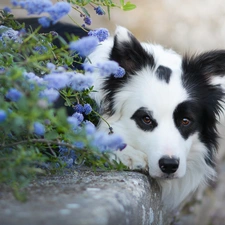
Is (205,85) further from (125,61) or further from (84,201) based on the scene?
(84,201)

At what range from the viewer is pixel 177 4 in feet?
22.4

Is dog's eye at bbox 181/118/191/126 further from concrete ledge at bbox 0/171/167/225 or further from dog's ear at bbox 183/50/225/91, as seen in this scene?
concrete ledge at bbox 0/171/167/225

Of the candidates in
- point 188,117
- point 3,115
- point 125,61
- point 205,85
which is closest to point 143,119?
point 188,117

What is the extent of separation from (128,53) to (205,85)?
1.64 ft

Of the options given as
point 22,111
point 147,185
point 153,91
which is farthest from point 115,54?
point 22,111

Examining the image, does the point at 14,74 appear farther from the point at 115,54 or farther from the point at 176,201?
the point at 176,201

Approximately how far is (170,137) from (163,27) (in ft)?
13.4

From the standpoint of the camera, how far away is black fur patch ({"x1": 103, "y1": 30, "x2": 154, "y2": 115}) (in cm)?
301

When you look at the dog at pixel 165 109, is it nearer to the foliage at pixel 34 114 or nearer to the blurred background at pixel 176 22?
the foliage at pixel 34 114

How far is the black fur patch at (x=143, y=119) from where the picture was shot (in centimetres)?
295

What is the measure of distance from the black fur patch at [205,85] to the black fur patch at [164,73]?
Result: 3.5 inches

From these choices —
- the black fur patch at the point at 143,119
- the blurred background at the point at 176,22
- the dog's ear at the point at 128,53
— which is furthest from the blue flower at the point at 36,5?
the blurred background at the point at 176,22

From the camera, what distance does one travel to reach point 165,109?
2.92m

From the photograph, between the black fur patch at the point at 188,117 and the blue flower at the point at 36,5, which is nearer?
the blue flower at the point at 36,5
